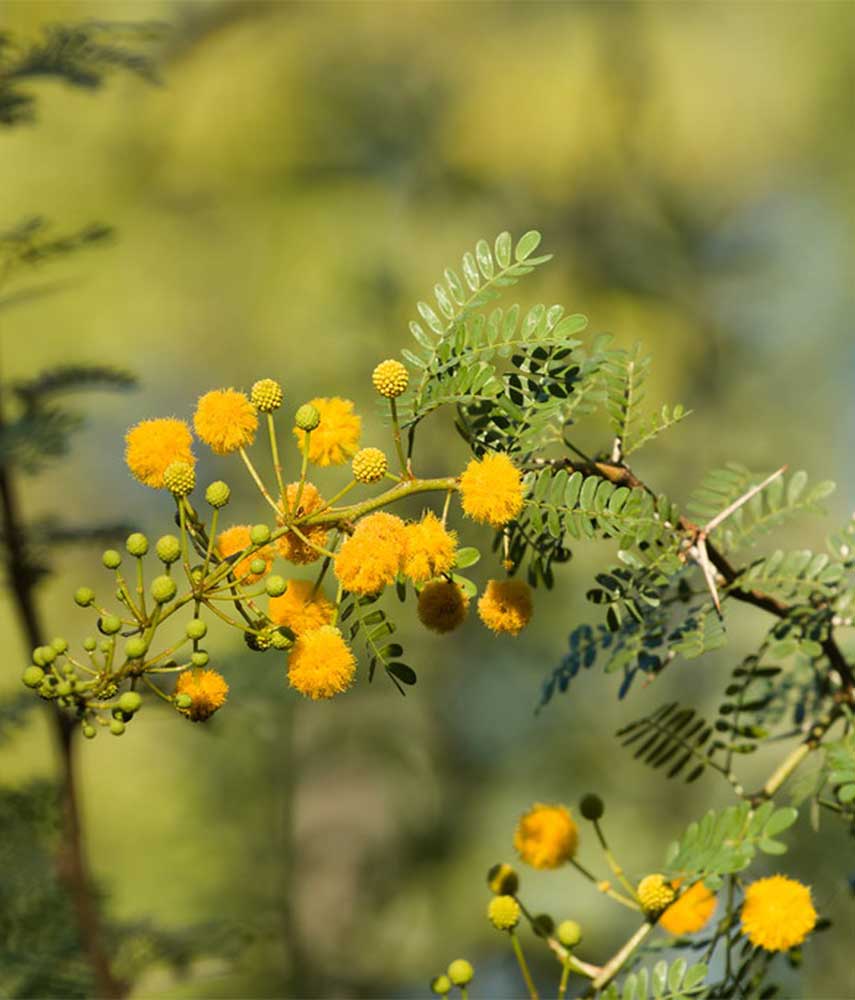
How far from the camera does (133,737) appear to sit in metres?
5.27

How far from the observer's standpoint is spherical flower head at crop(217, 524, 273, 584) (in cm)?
60

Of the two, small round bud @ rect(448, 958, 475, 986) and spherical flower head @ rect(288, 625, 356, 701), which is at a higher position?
spherical flower head @ rect(288, 625, 356, 701)

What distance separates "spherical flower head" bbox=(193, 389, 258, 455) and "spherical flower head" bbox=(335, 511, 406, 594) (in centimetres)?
8

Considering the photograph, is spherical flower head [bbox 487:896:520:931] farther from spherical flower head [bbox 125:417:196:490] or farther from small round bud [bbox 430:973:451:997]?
spherical flower head [bbox 125:417:196:490]

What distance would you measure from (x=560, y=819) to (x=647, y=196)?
464 centimetres

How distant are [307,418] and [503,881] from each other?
13.2 inches

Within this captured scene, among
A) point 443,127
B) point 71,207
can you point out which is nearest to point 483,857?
point 443,127

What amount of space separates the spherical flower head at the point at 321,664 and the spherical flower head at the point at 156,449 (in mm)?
105

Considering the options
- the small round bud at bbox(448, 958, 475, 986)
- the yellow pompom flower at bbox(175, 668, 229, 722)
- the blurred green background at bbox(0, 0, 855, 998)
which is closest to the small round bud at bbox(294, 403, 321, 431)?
the yellow pompom flower at bbox(175, 668, 229, 722)

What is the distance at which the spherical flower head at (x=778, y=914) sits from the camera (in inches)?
28.0

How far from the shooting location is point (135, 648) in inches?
22.1

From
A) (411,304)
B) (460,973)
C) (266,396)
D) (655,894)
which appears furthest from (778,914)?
(411,304)

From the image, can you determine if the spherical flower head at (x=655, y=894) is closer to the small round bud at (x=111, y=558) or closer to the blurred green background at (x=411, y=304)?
the small round bud at (x=111, y=558)

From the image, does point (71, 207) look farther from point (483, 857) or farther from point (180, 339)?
point (483, 857)
